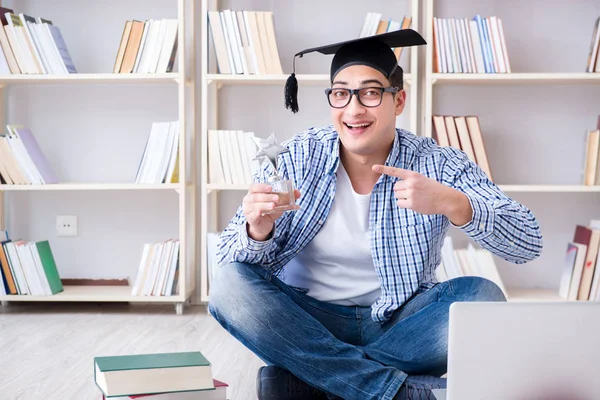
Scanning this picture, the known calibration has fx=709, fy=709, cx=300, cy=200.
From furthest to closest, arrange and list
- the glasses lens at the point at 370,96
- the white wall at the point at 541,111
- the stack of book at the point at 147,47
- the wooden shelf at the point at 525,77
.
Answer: the white wall at the point at 541,111
the stack of book at the point at 147,47
the wooden shelf at the point at 525,77
the glasses lens at the point at 370,96

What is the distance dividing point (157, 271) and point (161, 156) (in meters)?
0.47

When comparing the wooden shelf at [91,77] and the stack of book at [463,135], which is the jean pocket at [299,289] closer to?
the stack of book at [463,135]

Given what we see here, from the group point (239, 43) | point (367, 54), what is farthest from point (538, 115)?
point (367, 54)

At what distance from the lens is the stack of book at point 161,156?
291cm

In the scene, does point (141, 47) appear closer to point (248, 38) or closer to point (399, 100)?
point (248, 38)

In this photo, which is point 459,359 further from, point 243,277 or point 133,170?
point 133,170

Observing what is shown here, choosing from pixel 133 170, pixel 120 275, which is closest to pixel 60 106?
pixel 133 170

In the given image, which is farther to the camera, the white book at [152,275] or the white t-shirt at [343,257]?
the white book at [152,275]

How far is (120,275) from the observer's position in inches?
126

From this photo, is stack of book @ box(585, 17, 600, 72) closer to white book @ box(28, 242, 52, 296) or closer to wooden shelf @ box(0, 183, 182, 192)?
wooden shelf @ box(0, 183, 182, 192)

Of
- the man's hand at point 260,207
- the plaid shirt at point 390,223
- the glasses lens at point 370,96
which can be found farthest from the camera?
the glasses lens at point 370,96

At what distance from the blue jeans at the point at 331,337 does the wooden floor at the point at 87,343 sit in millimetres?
288

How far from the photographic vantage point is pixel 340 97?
178 cm

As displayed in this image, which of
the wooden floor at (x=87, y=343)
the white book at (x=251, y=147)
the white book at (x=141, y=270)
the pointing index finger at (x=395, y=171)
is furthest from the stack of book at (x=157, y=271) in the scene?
the pointing index finger at (x=395, y=171)
